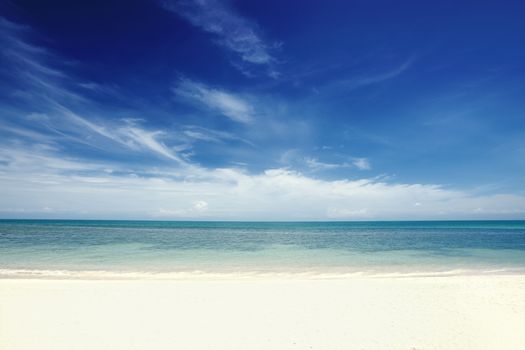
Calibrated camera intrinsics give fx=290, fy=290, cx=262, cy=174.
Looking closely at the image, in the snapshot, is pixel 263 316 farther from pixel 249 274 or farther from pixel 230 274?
pixel 230 274

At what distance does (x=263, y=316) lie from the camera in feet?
25.0

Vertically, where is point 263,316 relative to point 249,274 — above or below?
above

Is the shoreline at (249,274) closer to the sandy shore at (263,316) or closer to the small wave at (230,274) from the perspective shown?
the small wave at (230,274)

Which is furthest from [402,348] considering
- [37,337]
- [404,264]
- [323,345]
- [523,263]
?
[523,263]

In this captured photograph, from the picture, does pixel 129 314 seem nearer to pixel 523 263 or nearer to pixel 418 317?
pixel 418 317

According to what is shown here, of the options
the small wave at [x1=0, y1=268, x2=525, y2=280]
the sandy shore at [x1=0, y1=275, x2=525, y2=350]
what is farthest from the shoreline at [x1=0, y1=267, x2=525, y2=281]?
the sandy shore at [x1=0, y1=275, x2=525, y2=350]

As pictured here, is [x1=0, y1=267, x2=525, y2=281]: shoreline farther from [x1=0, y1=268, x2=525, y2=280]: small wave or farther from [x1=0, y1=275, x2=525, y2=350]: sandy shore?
[x1=0, y1=275, x2=525, y2=350]: sandy shore

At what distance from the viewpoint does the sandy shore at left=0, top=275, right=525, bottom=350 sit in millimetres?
6191

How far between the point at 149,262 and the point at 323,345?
585 inches

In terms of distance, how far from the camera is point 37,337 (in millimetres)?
6387

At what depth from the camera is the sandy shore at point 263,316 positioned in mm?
6191

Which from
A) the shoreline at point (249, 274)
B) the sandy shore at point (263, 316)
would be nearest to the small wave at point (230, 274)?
the shoreline at point (249, 274)

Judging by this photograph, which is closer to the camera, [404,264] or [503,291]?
[503,291]

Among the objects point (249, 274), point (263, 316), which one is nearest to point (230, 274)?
point (249, 274)
